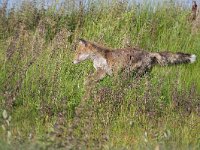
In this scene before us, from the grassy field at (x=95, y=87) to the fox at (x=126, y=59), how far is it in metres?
0.20

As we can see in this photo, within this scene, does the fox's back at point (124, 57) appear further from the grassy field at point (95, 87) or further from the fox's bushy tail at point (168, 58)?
the grassy field at point (95, 87)

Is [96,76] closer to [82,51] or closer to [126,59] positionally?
[126,59]

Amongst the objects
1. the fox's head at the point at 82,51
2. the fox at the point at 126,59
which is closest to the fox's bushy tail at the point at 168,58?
the fox at the point at 126,59

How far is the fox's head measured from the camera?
11.1 m

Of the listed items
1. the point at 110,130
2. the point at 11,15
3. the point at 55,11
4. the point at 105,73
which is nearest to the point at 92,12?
the point at 55,11

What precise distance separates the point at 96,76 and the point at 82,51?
2.76ft

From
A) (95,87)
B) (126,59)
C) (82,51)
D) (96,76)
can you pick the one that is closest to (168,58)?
(126,59)

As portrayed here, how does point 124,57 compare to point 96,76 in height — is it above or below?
above

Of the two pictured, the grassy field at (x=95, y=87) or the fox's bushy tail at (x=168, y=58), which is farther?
the fox's bushy tail at (x=168, y=58)

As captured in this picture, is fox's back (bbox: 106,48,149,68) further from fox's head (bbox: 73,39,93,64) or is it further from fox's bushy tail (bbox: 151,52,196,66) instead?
fox's head (bbox: 73,39,93,64)

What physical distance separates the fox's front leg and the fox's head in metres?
0.41

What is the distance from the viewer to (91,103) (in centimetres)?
942

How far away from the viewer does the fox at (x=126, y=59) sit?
10680 mm

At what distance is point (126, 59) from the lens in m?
10.7
